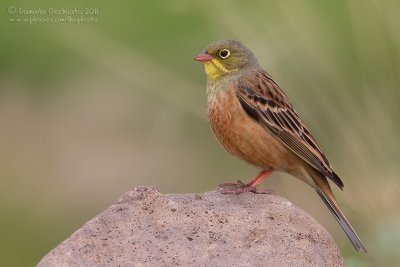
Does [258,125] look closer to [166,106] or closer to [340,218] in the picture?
[340,218]

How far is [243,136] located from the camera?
9156mm

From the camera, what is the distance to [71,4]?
15.4 metres

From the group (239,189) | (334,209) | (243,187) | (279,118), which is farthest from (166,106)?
(239,189)

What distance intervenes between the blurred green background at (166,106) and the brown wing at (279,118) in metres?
0.47

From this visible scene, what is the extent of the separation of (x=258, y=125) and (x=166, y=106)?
424 centimetres

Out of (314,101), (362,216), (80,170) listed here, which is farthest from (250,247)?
(80,170)

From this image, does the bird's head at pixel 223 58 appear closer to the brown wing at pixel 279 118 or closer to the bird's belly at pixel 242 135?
the brown wing at pixel 279 118

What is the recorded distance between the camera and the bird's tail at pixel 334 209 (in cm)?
893

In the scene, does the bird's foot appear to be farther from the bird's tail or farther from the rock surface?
the bird's tail

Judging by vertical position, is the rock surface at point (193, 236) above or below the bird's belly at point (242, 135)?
below

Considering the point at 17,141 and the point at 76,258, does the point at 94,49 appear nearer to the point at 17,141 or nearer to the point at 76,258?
the point at 17,141

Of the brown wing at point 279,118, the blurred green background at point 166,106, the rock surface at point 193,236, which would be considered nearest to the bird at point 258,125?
the brown wing at point 279,118

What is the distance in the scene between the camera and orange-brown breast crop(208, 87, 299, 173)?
9.16 meters

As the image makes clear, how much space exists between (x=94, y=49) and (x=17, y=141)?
10.7 ft
